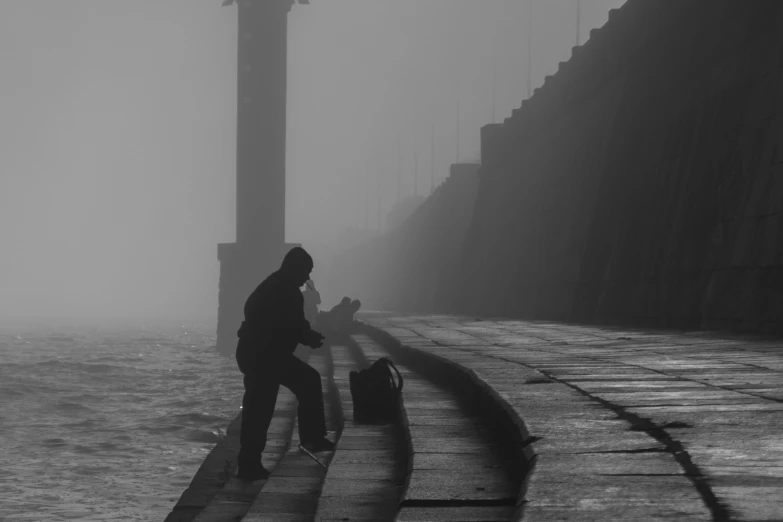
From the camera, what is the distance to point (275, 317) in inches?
298

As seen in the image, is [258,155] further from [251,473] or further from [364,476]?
[364,476]

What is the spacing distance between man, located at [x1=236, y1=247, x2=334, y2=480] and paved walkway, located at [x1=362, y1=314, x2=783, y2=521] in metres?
1.38

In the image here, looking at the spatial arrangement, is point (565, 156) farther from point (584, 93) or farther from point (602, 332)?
point (602, 332)

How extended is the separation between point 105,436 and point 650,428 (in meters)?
13.9

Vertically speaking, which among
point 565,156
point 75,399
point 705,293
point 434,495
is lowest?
point 75,399

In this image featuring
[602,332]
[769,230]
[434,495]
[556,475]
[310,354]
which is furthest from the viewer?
[310,354]

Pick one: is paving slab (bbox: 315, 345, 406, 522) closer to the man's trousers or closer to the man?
the man's trousers

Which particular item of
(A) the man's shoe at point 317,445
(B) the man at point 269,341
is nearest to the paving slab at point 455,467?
(A) the man's shoe at point 317,445

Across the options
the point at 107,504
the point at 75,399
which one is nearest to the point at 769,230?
the point at 107,504

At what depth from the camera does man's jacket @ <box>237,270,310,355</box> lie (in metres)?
7.57

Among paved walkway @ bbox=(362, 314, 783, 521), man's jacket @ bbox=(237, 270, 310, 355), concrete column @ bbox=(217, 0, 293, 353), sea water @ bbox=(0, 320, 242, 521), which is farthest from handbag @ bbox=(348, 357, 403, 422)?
concrete column @ bbox=(217, 0, 293, 353)

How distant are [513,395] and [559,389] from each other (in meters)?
0.54

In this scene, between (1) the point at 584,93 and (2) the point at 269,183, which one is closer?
(1) the point at 584,93

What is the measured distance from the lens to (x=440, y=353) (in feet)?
38.6
